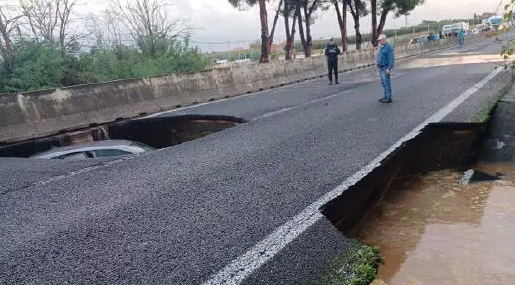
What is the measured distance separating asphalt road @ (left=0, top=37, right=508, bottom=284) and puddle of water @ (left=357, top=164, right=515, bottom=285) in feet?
1.86

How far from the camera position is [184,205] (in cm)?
405

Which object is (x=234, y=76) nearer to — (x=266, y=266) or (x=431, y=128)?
(x=431, y=128)

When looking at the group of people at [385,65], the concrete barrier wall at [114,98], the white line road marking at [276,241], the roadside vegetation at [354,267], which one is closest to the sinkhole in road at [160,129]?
the concrete barrier wall at [114,98]

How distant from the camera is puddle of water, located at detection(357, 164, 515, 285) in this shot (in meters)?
3.46

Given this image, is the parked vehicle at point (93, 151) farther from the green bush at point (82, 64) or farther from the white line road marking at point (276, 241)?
the green bush at point (82, 64)

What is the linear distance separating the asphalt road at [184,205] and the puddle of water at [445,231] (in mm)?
567

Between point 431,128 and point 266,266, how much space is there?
4803 millimetres

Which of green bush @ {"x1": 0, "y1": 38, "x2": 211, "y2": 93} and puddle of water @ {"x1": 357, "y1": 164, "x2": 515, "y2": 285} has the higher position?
green bush @ {"x1": 0, "y1": 38, "x2": 211, "y2": 93}

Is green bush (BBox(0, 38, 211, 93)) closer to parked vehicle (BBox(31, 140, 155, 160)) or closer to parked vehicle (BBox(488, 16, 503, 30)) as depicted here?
parked vehicle (BBox(31, 140, 155, 160))

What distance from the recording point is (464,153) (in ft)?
20.8

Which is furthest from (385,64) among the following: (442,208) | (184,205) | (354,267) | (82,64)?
(82,64)

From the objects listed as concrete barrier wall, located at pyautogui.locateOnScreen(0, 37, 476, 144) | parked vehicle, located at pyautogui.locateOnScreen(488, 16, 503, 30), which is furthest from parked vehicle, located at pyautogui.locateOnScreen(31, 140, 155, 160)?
parked vehicle, located at pyautogui.locateOnScreen(488, 16, 503, 30)

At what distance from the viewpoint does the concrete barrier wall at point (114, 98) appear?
8.66m

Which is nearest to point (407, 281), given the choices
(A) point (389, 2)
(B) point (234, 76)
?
(B) point (234, 76)
